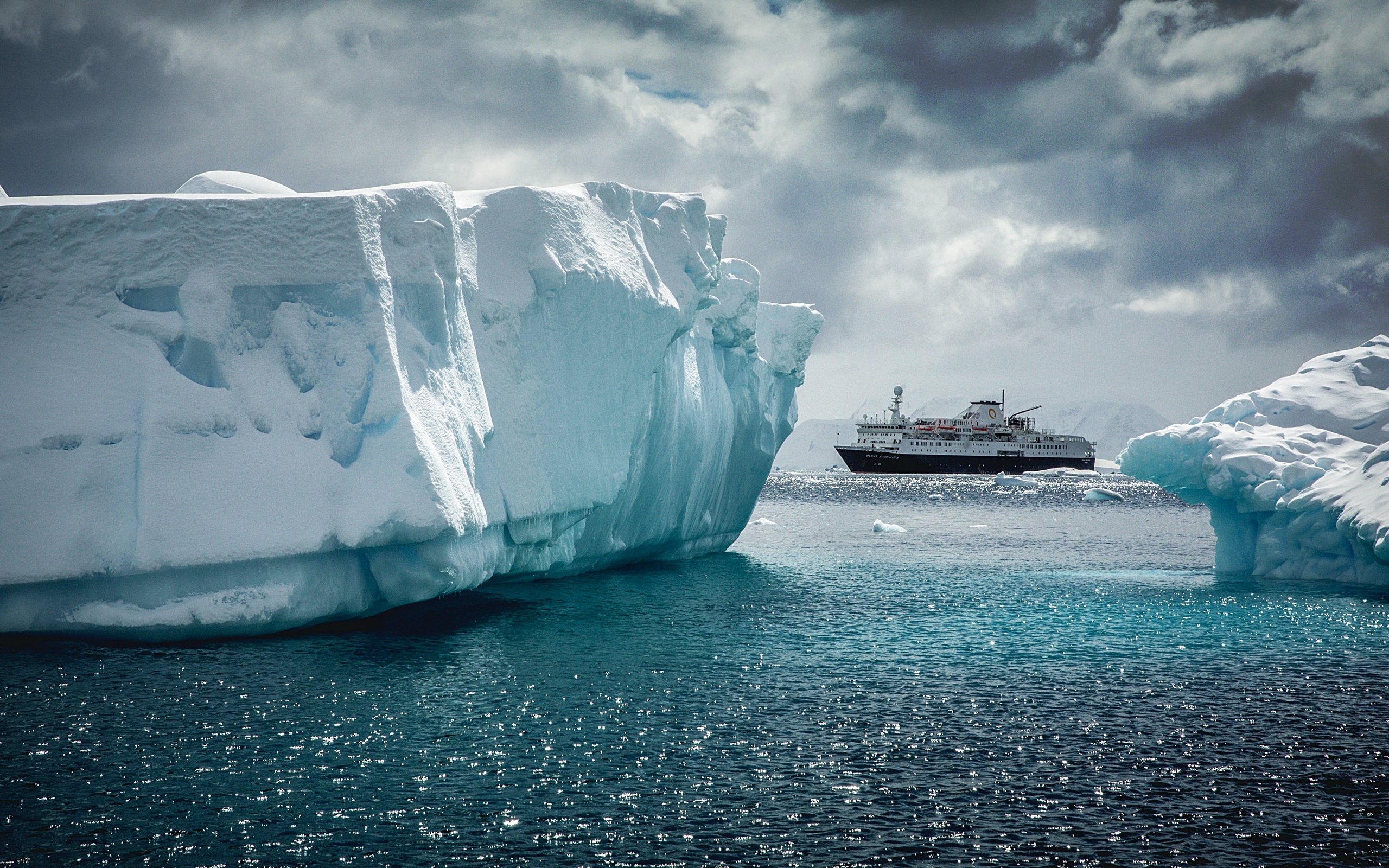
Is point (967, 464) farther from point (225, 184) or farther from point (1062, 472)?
point (225, 184)

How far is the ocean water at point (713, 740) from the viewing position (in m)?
6.56

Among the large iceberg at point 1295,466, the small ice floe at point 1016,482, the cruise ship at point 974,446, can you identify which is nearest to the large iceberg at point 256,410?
the large iceberg at point 1295,466

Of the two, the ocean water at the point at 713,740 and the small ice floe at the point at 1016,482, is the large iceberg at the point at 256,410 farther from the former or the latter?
the small ice floe at the point at 1016,482

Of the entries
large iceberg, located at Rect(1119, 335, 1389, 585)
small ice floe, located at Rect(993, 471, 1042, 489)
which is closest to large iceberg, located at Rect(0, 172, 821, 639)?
large iceberg, located at Rect(1119, 335, 1389, 585)

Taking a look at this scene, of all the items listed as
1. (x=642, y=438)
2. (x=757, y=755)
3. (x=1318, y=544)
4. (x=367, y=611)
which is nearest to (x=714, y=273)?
(x=642, y=438)

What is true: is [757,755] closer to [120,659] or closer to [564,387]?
[120,659]

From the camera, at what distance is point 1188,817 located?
7.08 m

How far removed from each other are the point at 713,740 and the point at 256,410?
7256mm

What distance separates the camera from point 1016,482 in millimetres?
71125

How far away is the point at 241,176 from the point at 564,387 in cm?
601

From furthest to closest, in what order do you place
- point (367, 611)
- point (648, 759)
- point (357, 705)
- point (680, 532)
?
point (680, 532)
point (367, 611)
point (357, 705)
point (648, 759)

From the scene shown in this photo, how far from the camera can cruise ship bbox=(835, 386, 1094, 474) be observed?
293 ft

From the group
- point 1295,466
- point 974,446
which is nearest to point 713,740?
point 1295,466

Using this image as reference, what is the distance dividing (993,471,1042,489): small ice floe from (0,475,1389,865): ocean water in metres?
54.2
